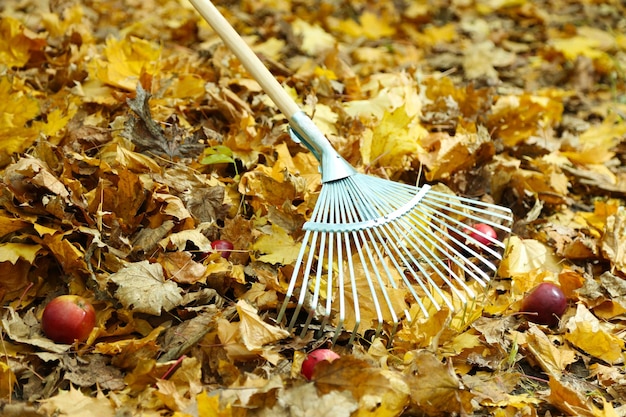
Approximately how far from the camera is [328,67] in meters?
2.86

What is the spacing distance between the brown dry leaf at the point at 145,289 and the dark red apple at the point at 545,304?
930 mm

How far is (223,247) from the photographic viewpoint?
175cm

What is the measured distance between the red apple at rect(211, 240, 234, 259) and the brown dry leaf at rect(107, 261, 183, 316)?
19cm

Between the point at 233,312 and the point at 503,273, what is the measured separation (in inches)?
32.1

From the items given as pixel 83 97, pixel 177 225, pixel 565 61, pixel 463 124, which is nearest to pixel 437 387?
pixel 177 225

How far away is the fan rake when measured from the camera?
1580 millimetres

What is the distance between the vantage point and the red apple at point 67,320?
1.46 metres

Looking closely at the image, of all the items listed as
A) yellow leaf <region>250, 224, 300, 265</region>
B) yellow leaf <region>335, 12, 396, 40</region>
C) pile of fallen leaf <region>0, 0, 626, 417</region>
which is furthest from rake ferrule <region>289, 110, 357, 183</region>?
yellow leaf <region>335, 12, 396, 40</region>

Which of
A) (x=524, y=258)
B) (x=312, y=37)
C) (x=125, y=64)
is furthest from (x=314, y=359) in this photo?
(x=312, y=37)

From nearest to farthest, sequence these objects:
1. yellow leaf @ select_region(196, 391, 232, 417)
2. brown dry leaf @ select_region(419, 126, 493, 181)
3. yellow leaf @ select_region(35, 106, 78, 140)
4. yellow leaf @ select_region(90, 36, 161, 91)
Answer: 1. yellow leaf @ select_region(196, 391, 232, 417)
2. yellow leaf @ select_region(35, 106, 78, 140)
3. brown dry leaf @ select_region(419, 126, 493, 181)
4. yellow leaf @ select_region(90, 36, 161, 91)

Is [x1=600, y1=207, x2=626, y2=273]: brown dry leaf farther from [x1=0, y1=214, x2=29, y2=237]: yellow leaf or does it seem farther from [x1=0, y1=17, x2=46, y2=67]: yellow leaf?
[x1=0, y1=17, x2=46, y2=67]: yellow leaf

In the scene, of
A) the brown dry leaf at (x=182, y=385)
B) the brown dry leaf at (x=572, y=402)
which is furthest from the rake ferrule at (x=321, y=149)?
the brown dry leaf at (x=572, y=402)

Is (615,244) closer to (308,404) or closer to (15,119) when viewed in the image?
(308,404)

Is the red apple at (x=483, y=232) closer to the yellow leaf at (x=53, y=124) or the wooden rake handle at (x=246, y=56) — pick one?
the wooden rake handle at (x=246, y=56)
